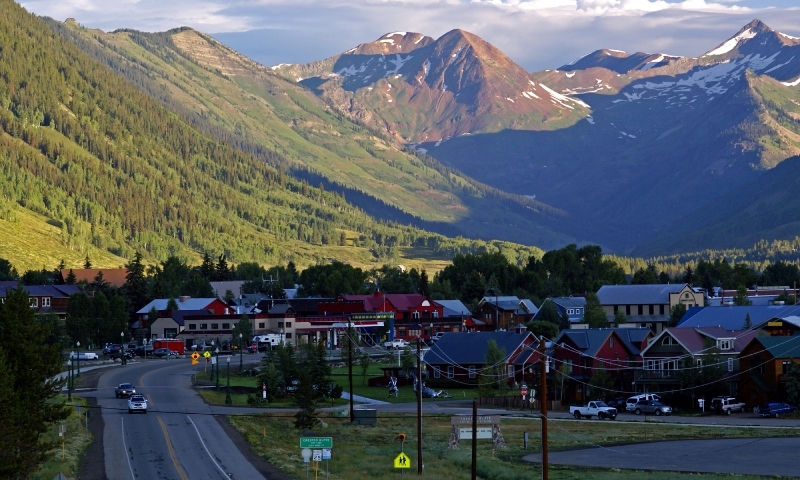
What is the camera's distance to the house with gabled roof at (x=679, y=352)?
108125mm

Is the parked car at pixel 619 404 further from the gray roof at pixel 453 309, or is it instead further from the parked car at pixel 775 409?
the gray roof at pixel 453 309

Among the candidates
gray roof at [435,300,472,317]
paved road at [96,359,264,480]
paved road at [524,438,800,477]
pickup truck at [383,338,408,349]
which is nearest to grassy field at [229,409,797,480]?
paved road at [524,438,800,477]

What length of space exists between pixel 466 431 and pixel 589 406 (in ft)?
87.0

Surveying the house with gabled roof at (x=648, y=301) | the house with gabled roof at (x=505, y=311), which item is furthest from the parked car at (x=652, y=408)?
the house with gabled roof at (x=505, y=311)

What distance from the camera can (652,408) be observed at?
3971 inches

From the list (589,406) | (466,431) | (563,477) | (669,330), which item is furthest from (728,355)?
(563,477)

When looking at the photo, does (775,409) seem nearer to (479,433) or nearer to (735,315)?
(479,433)

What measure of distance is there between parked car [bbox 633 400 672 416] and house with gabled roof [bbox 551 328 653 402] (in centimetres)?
764

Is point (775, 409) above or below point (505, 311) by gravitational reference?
below

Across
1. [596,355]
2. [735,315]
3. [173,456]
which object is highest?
[735,315]

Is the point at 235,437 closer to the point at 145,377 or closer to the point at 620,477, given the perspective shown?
the point at 620,477

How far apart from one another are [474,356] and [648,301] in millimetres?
57877

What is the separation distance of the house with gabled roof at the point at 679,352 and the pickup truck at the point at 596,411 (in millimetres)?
12083

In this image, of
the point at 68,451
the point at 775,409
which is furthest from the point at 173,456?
the point at 775,409
